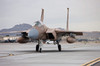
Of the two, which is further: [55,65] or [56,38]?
[56,38]

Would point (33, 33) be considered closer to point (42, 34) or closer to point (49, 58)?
point (42, 34)

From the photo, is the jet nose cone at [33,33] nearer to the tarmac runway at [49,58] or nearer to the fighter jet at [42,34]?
the fighter jet at [42,34]

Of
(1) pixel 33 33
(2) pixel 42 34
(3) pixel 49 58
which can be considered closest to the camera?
(3) pixel 49 58

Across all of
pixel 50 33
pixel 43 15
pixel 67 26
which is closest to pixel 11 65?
pixel 50 33

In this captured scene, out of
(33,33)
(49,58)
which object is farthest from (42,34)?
(49,58)

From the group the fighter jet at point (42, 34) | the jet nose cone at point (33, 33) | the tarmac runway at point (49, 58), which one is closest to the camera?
the tarmac runway at point (49, 58)

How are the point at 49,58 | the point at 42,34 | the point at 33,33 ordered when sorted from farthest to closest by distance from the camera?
the point at 42,34, the point at 33,33, the point at 49,58

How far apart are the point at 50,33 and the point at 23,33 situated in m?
3.51

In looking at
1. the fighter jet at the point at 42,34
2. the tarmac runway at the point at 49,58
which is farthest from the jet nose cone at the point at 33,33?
the tarmac runway at the point at 49,58

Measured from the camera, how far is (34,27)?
963 inches

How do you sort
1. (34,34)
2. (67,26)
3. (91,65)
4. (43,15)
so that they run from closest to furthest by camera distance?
(91,65) < (34,34) < (43,15) < (67,26)

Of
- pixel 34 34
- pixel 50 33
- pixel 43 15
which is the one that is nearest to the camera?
pixel 34 34

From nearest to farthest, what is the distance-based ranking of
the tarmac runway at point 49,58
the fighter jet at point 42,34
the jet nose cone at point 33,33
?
the tarmac runway at point 49,58 → the jet nose cone at point 33,33 → the fighter jet at point 42,34

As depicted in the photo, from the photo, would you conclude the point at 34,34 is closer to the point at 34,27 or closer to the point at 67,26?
the point at 34,27
